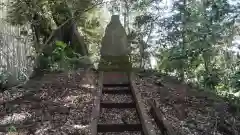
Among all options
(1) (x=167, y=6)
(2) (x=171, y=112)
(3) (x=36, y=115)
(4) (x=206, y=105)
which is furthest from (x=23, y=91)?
(1) (x=167, y=6)

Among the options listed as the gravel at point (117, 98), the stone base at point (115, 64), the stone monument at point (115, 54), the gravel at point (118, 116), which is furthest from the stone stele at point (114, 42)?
the gravel at point (118, 116)

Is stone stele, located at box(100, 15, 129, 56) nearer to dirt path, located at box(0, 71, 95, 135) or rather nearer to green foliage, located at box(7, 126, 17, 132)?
dirt path, located at box(0, 71, 95, 135)

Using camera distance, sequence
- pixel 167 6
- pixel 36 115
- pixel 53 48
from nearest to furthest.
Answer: pixel 36 115 < pixel 53 48 < pixel 167 6

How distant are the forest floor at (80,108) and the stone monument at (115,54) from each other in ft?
2.17

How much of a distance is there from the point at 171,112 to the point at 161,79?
92.4 inches

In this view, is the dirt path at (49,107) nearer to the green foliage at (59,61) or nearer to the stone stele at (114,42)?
the stone stele at (114,42)

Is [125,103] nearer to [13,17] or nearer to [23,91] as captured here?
[23,91]

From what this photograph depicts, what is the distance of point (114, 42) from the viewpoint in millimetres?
8141

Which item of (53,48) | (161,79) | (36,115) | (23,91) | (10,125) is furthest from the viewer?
(53,48)

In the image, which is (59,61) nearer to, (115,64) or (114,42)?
(114,42)

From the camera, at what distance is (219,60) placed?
29.8 ft

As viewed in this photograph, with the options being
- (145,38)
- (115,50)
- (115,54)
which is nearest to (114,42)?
(115,50)

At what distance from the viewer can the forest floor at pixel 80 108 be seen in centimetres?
413

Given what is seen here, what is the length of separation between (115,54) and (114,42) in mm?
403
